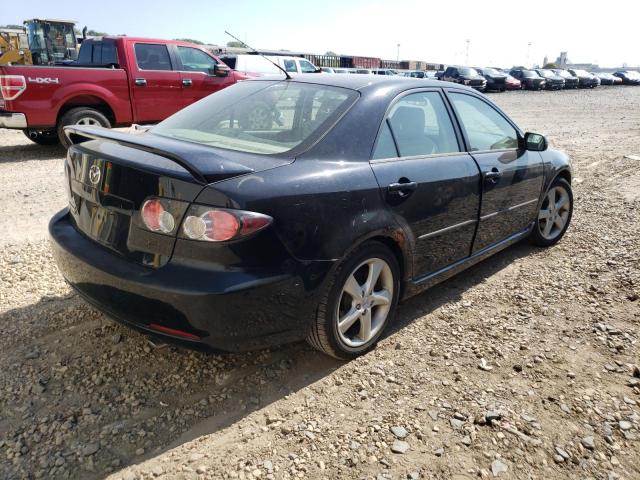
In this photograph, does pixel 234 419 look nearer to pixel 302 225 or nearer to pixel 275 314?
pixel 275 314

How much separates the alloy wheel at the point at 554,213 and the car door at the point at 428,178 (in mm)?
1582

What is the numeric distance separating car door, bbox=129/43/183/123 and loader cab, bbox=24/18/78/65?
544 inches

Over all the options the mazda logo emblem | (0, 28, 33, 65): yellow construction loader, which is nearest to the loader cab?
(0, 28, 33, 65): yellow construction loader

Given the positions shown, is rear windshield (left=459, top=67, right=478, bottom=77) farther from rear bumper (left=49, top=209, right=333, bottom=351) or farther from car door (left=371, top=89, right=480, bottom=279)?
rear bumper (left=49, top=209, right=333, bottom=351)

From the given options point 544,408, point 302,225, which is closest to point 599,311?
point 544,408

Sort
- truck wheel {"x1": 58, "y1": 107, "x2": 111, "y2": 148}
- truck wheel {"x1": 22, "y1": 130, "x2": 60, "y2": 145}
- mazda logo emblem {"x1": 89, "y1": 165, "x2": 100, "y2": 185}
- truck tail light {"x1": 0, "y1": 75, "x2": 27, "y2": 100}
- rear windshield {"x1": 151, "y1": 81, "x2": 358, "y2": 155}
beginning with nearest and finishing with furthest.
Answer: mazda logo emblem {"x1": 89, "y1": 165, "x2": 100, "y2": 185} → rear windshield {"x1": 151, "y1": 81, "x2": 358, "y2": 155} → truck tail light {"x1": 0, "y1": 75, "x2": 27, "y2": 100} → truck wheel {"x1": 58, "y1": 107, "x2": 111, "y2": 148} → truck wheel {"x1": 22, "y1": 130, "x2": 60, "y2": 145}

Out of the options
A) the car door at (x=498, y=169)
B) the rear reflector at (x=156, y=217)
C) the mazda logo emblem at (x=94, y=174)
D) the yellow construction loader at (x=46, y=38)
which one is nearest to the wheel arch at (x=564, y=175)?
the car door at (x=498, y=169)

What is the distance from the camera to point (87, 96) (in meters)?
8.59

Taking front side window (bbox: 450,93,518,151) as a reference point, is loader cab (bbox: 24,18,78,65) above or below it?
above

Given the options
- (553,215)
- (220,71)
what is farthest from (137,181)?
(220,71)

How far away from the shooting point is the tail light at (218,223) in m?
2.24

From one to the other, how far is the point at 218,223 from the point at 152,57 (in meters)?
8.27

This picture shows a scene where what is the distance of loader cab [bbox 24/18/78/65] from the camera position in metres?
20.7

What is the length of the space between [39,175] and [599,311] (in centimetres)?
714
